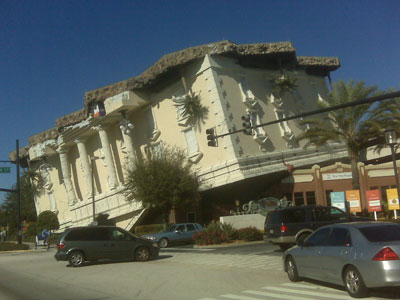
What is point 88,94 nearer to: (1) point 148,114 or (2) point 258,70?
(1) point 148,114

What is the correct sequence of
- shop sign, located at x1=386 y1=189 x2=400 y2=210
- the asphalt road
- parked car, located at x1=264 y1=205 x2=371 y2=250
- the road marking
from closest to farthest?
the asphalt road, the road marking, parked car, located at x1=264 y1=205 x2=371 y2=250, shop sign, located at x1=386 y1=189 x2=400 y2=210

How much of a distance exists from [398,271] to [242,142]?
29464mm

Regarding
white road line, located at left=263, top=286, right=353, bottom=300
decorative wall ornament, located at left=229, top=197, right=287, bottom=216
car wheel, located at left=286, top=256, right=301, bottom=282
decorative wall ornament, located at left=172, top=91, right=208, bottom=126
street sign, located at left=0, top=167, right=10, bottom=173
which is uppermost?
decorative wall ornament, located at left=172, top=91, right=208, bottom=126

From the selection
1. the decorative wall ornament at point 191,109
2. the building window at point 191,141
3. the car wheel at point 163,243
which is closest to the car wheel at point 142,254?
the car wheel at point 163,243

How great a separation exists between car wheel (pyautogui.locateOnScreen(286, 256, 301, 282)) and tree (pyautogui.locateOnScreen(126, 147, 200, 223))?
2433 centimetres

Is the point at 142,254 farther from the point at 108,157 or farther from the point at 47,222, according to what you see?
the point at 47,222

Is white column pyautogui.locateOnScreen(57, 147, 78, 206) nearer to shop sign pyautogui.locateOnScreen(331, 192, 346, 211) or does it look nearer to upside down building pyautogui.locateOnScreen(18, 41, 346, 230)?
upside down building pyautogui.locateOnScreen(18, 41, 346, 230)

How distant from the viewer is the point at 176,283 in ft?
40.8

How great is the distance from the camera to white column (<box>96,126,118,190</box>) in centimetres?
4775

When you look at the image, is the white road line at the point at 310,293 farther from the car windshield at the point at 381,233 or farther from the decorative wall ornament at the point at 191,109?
the decorative wall ornament at the point at 191,109

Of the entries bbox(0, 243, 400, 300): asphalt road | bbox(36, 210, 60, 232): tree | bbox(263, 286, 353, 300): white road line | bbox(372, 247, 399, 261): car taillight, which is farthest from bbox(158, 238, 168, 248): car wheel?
bbox(36, 210, 60, 232): tree

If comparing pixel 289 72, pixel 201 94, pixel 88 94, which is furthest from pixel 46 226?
pixel 289 72

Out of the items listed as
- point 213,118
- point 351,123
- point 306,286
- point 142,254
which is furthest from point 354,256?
point 213,118

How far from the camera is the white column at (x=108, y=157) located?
47750mm
